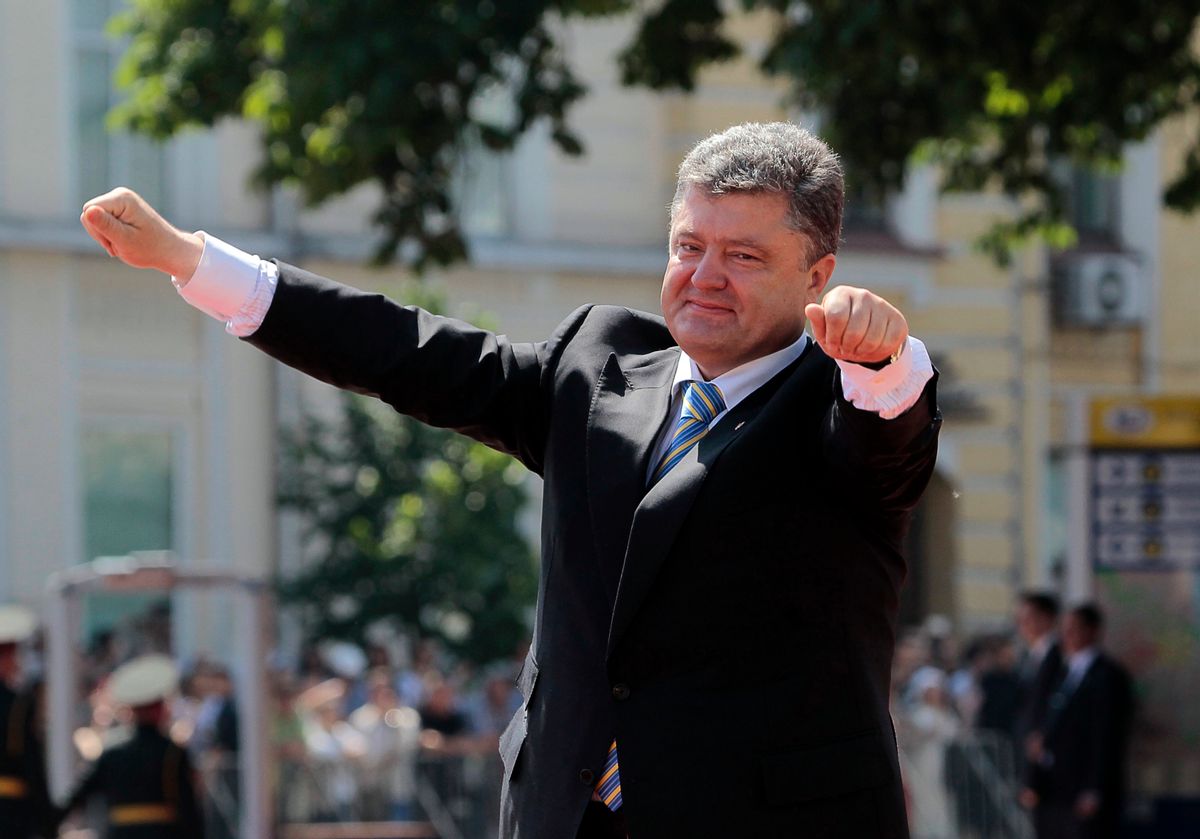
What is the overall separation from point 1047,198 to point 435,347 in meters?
11.0

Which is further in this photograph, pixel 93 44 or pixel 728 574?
pixel 93 44

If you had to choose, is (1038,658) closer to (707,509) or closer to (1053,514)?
(707,509)

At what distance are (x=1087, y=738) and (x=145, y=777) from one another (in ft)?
17.1

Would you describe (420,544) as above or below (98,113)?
below

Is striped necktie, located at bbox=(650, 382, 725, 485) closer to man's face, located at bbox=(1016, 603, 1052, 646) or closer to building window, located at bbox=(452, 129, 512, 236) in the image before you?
man's face, located at bbox=(1016, 603, 1052, 646)

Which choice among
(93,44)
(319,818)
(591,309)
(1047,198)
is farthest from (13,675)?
(93,44)

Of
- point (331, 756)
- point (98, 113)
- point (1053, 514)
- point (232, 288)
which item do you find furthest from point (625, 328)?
point (1053, 514)

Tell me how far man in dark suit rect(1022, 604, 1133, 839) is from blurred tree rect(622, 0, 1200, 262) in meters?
2.49

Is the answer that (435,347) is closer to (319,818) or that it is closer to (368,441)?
(319,818)

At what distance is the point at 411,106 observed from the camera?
36.6 ft

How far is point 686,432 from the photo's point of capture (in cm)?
359

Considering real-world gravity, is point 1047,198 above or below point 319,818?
above

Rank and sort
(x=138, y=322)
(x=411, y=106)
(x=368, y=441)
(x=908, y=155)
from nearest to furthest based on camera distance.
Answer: (x=411, y=106)
(x=908, y=155)
(x=368, y=441)
(x=138, y=322)

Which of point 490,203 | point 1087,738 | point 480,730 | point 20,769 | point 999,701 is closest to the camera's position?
point 20,769
